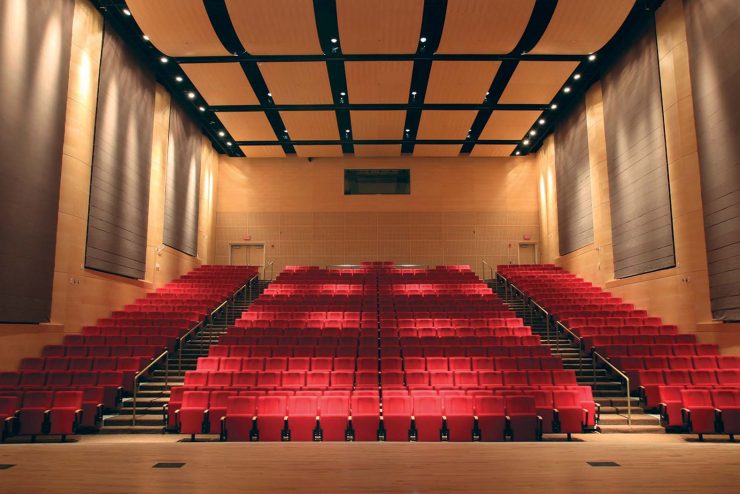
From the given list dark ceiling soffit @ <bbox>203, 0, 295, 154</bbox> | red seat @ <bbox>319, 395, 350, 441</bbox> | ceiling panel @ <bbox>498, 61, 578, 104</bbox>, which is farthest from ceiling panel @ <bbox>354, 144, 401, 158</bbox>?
red seat @ <bbox>319, 395, 350, 441</bbox>

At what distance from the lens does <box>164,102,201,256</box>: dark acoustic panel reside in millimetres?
12414

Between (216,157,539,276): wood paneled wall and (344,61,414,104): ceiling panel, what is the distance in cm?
410

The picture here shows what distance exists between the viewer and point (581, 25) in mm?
8961

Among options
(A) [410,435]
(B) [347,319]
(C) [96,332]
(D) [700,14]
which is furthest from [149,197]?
(D) [700,14]

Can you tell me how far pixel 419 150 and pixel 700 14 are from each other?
7999mm

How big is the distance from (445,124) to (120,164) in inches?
288

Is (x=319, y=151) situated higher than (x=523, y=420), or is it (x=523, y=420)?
(x=319, y=151)

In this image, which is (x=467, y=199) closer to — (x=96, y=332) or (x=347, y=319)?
(x=347, y=319)

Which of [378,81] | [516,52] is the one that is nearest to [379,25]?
[378,81]

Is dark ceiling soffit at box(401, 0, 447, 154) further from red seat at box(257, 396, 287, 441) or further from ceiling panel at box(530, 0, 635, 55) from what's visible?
red seat at box(257, 396, 287, 441)

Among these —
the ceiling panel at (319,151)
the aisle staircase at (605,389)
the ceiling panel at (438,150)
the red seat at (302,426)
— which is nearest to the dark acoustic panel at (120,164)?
the ceiling panel at (319,151)

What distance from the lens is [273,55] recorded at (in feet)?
33.2

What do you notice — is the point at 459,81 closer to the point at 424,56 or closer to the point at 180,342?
the point at 424,56

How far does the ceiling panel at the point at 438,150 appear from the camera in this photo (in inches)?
589
